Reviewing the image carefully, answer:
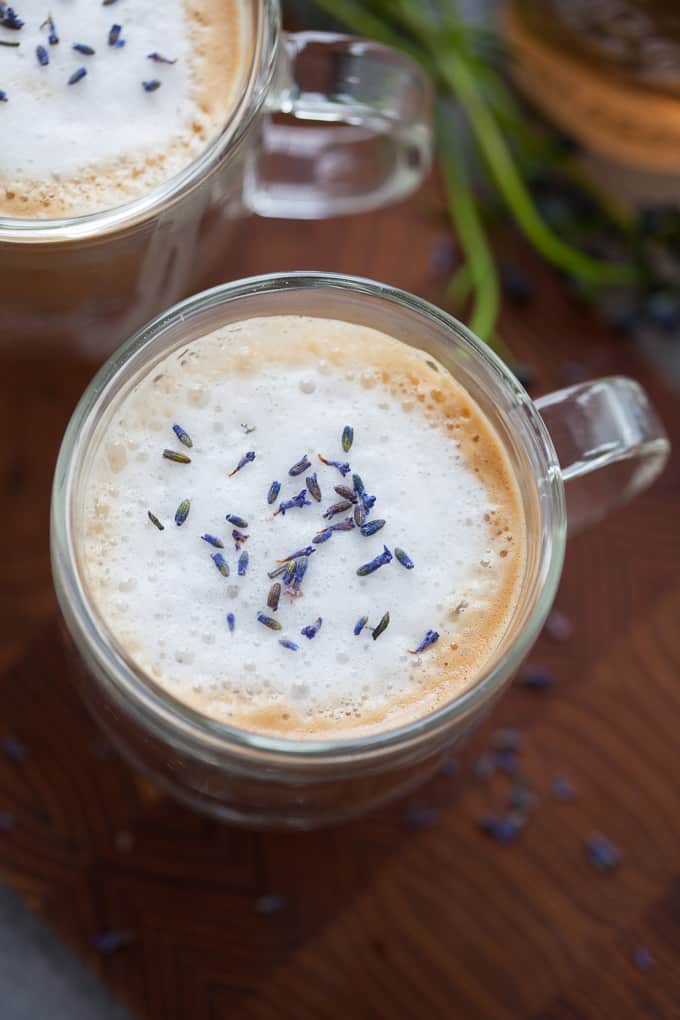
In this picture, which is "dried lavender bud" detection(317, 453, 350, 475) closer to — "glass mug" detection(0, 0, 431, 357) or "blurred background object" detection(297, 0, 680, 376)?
"glass mug" detection(0, 0, 431, 357)

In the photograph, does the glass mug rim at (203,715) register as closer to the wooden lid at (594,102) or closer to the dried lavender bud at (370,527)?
the dried lavender bud at (370,527)

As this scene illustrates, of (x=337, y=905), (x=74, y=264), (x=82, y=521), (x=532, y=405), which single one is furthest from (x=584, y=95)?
(x=337, y=905)

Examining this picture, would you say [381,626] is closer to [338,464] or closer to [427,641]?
[427,641]

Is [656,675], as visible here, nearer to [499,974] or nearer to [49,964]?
[499,974]

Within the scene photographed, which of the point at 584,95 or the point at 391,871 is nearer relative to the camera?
the point at 391,871

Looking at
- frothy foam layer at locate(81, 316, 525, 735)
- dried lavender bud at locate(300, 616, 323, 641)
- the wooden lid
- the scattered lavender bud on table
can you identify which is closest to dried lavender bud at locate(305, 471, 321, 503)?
frothy foam layer at locate(81, 316, 525, 735)

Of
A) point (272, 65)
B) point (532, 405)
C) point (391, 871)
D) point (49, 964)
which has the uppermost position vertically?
point (272, 65)
